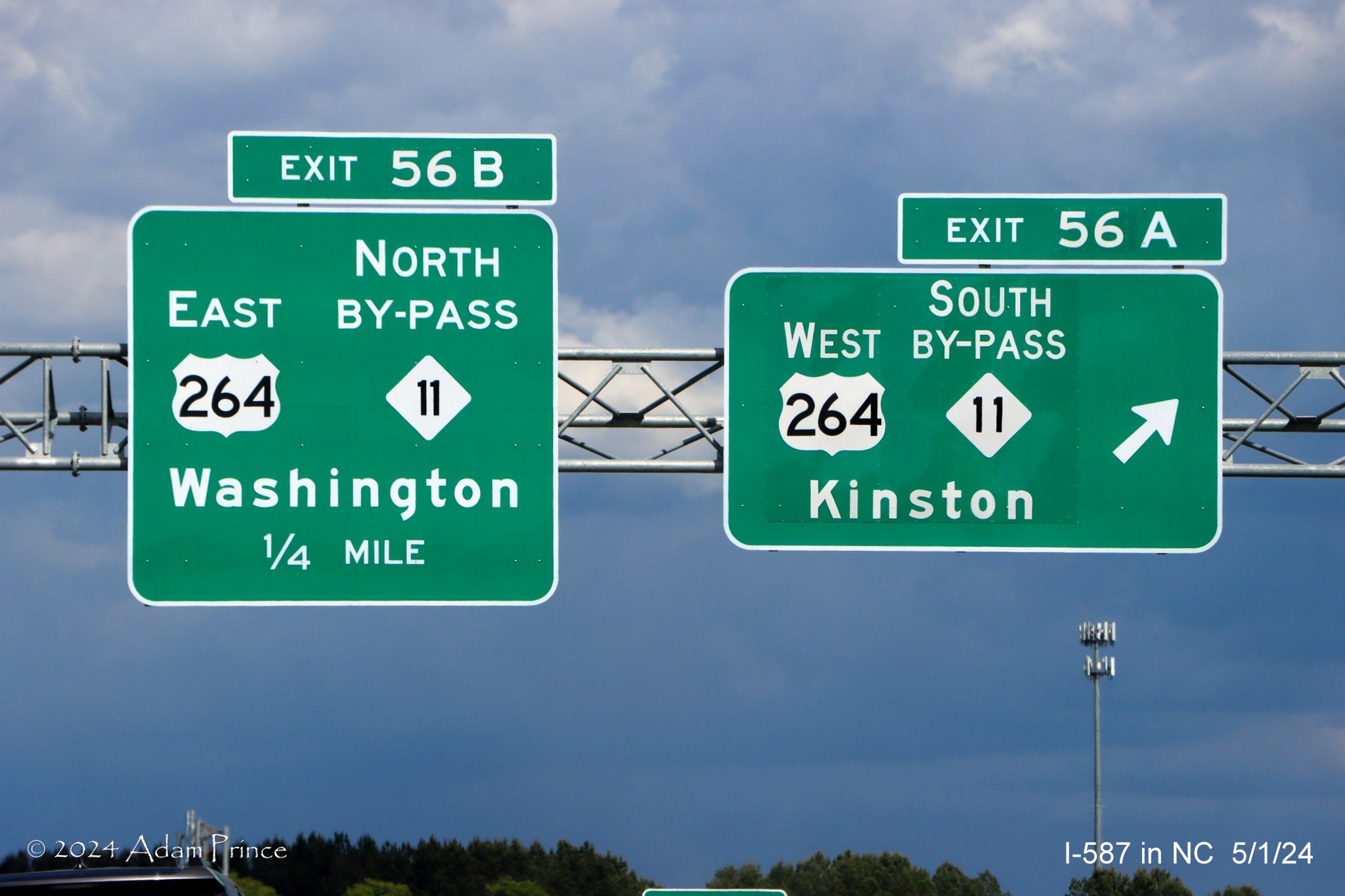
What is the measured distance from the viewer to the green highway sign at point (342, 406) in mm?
12047

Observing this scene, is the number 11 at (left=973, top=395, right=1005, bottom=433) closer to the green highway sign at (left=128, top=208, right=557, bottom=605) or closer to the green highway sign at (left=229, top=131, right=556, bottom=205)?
the green highway sign at (left=128, top=208, right=557, bottom=605)

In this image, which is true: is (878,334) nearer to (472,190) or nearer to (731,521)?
(731,521)

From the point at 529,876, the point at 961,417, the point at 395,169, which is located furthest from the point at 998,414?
the point at 529,876

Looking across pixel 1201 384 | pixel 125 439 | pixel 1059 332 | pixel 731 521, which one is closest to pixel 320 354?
pixel 125 439

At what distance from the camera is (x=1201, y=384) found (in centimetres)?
1291

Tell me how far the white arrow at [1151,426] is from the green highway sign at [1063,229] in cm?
118

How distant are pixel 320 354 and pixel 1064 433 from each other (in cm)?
591

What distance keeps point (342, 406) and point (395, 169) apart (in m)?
1.89

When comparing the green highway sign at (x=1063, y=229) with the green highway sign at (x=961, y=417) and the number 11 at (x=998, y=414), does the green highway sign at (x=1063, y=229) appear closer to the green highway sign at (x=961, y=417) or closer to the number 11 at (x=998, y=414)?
the green highway sign at (x=961, y=417)

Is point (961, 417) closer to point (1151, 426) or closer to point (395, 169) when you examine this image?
point (1151, 426)

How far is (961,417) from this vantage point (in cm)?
1266

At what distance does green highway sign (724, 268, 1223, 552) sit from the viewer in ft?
41.3

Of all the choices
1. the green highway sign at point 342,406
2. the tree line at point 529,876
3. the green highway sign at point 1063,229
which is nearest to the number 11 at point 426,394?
the green highway sign at point 342,406

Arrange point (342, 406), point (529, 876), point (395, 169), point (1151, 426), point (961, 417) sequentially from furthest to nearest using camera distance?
point (529, 876), point (1151, 426), point (961, 417), point (395, 169), point (342, 406)
